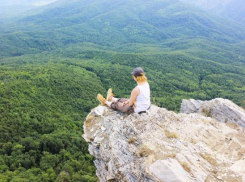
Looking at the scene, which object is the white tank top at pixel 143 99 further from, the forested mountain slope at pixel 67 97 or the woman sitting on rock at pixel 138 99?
the forested mountain slope at pixel 67 97

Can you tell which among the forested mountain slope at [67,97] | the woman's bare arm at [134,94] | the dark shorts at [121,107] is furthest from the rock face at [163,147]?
the forested mountain slope at [67,97]

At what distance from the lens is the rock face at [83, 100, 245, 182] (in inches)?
457

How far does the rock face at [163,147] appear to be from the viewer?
11.6 metres

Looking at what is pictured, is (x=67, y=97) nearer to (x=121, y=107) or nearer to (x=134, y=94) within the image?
(x=121, y=107)

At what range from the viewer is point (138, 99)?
1612cm

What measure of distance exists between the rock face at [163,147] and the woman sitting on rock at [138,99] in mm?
549

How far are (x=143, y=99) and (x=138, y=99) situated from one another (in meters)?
0.37

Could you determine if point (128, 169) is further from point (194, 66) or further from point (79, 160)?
point (194, 66)

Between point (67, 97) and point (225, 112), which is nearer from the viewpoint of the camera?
point (225, 112)

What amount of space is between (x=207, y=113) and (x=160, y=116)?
14.5 meters

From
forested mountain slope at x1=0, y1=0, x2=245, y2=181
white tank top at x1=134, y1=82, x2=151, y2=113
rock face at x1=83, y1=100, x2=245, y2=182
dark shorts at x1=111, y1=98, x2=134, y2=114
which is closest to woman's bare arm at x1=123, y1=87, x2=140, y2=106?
white tank top at x1=134, y1=82, x2=151, y2=113

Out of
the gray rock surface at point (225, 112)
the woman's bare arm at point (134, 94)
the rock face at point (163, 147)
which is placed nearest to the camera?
the rock face at point (163, 147)

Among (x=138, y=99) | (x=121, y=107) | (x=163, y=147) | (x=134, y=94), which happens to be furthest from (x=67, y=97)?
(x=163, y=147)

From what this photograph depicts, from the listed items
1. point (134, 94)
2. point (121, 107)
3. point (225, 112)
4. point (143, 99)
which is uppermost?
point (134, 94)
